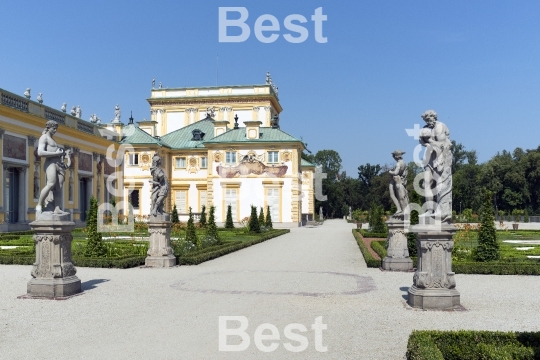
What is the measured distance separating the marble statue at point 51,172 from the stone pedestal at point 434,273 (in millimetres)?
7059

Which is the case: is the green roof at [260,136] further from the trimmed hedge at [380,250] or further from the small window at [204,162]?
the trimmed hedge at [380,250]

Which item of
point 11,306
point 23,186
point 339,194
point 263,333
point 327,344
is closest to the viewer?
point 327,344

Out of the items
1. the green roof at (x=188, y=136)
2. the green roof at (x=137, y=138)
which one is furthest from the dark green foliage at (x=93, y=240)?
the green roof at (x=188, y=136)

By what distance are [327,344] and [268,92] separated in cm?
5163

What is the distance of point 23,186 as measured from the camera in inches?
1230

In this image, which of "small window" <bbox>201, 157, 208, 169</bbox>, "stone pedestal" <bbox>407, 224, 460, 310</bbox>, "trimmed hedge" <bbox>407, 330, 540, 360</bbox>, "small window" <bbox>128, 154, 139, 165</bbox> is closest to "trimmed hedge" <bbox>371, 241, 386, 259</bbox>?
"stone pedestal" <bbox>407, 224, 460, 310</bbox>

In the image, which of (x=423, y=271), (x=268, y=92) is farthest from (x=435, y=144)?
(x=268, y=92)

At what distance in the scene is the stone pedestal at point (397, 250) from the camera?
14.6m

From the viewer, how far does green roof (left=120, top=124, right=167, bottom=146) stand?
45.9m

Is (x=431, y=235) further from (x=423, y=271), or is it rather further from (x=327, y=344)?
(x=327, y=344)

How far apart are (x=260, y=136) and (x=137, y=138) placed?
1151 centimetres

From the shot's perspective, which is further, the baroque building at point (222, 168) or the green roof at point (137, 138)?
the green roof at point (137, 138)

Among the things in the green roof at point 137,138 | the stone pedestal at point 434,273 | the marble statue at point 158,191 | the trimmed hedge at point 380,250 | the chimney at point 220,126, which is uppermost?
the chimney at point 220,126

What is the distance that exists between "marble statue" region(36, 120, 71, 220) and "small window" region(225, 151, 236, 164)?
33.4 metres
